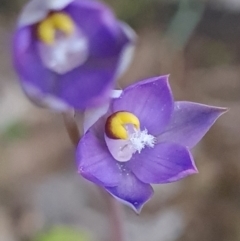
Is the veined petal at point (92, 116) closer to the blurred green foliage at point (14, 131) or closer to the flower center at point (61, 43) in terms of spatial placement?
the flower center at point (61, 43)

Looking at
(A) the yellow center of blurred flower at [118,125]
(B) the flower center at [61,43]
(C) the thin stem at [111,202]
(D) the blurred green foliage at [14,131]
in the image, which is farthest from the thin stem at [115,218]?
(D) the blurred green foliage at [14,131]

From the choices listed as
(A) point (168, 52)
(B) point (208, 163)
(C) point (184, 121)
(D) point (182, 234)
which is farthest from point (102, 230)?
(C) point (184, 121)

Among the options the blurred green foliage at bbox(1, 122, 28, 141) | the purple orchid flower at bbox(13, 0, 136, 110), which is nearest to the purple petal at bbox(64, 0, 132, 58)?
the purple orchid flower at bbox(13, 0, 136, 110)

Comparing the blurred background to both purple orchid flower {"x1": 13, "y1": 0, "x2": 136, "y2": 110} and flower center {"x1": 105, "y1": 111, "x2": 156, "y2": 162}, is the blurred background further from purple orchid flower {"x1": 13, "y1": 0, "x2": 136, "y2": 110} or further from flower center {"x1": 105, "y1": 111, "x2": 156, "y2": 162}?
purple orchid flower {"x1": 13, "y1": 0, "x2": 136, "y2": 110}

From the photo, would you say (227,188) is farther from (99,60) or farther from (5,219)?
(99,60)

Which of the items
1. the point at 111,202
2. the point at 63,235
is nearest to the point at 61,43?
the point at 111,202
